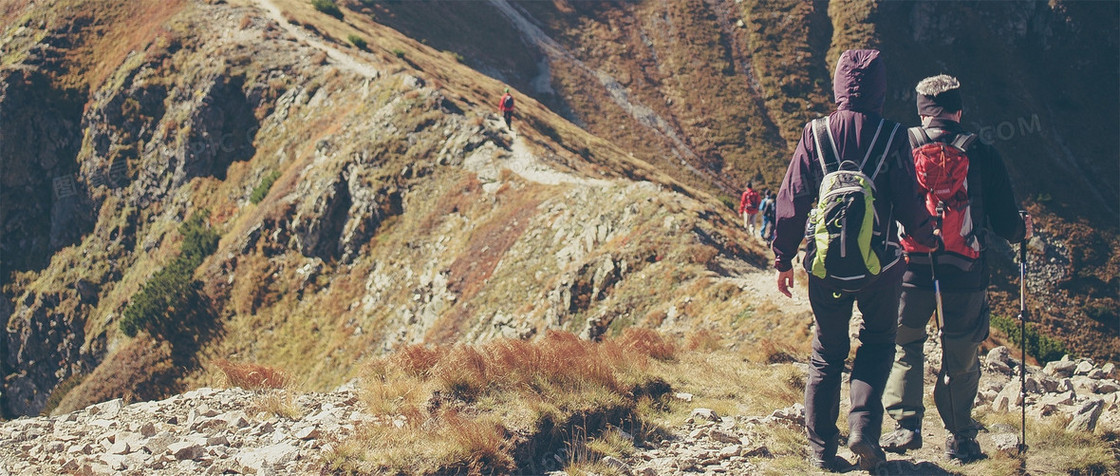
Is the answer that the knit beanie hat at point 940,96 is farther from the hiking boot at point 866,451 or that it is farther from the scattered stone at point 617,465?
the scattered stone at point 617,465

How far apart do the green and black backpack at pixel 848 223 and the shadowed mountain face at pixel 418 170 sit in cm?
785

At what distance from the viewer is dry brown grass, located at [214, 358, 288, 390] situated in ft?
27.8

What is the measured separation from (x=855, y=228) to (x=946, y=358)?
196cm

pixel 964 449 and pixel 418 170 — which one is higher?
pixel 418 170

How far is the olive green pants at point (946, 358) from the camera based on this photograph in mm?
6797

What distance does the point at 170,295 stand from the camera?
32156 mm

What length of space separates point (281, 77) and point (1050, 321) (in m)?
48.5

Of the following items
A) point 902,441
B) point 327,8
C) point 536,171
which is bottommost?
point 902,441

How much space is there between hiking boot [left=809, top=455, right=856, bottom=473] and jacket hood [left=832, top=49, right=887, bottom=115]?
9.48ft

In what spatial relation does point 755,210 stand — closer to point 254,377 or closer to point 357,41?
point 254,377

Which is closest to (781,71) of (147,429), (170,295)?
(170,295)

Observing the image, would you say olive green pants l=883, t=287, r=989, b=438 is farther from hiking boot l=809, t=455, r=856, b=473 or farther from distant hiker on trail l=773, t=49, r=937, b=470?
hiking boot l=809, t=455, r=856, b=473

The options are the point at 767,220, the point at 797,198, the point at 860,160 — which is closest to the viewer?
the point at 860,160

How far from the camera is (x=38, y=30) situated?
50188 mm
